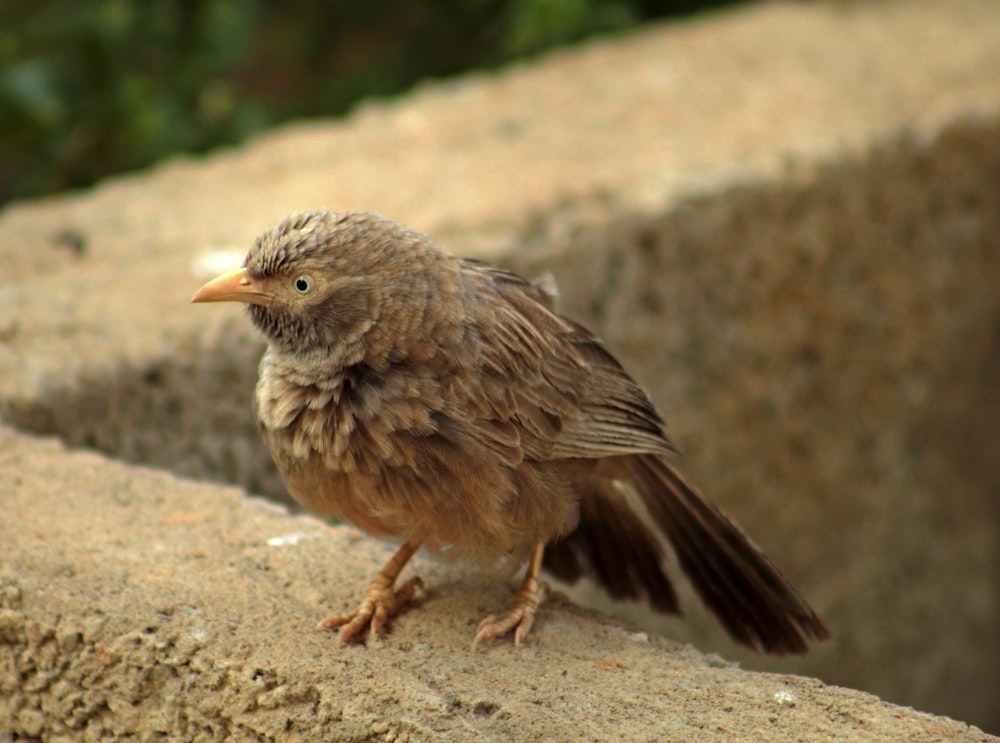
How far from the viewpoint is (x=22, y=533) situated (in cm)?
324

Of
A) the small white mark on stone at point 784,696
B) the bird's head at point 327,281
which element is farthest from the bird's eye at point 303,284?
the small white mark on stone at point 784,696

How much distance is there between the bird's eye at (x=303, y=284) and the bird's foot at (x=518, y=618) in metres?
0.92

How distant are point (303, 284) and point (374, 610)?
2.68ft

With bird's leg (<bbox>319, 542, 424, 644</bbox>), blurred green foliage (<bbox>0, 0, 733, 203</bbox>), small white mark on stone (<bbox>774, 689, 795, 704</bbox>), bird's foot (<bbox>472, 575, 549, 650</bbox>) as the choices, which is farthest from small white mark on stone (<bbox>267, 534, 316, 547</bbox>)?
blurred green foliage (<bbox>0, 0, 733, 203</bbox>)

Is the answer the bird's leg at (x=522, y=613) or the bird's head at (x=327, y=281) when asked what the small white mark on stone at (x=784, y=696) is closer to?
the bird's leg at (x=522, y=613)

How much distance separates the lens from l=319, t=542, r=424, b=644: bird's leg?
302 cm

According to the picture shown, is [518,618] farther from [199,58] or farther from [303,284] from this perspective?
[199,58]

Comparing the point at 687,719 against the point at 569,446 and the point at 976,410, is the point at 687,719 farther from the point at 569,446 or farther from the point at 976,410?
the point at 976,410

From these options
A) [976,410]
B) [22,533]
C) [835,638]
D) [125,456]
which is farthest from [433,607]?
[976,410]

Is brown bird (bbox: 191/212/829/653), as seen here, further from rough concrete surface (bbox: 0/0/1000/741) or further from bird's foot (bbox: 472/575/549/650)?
rough concrete surface (bbox: 0/0/1000/741)

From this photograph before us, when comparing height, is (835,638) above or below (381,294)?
below

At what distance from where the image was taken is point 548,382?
323 cm

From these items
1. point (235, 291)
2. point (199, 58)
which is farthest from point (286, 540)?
point (199, 58)

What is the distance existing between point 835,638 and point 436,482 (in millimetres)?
3544
